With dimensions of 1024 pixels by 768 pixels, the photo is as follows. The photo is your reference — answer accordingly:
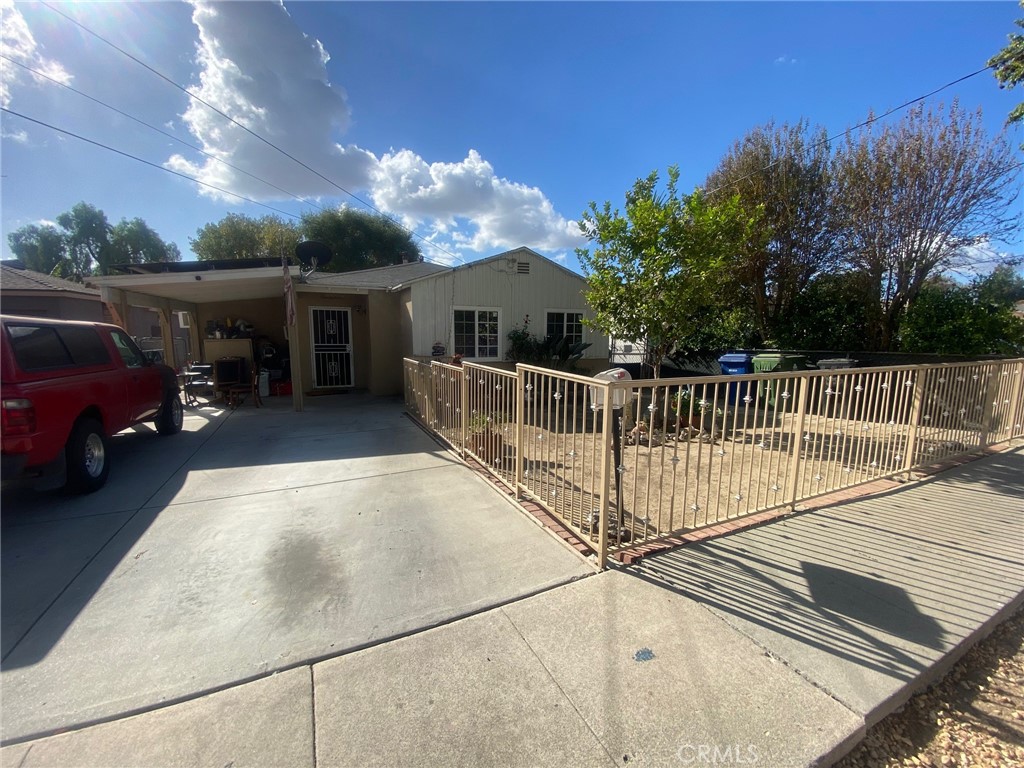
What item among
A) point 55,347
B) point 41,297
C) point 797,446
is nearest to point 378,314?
point 55,347

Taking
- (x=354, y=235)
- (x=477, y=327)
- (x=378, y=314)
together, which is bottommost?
(x=477, y=327)

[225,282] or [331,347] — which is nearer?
[225,282]

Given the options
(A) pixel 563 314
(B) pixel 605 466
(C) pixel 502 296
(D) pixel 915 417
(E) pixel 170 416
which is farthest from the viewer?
(A) pixel 563 314

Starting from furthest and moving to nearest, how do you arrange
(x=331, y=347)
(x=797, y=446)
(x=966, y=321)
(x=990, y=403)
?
(x=331, y=347), (x=966, y=321), (x=990, y=403), (x=797, y=446)

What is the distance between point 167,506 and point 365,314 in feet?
25.9

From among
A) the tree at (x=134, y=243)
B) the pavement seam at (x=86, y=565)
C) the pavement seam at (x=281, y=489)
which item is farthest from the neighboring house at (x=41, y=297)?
the tree at (x=134, y=243)

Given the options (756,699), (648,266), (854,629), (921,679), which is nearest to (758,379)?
(854,629)

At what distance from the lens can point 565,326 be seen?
37.7 ft

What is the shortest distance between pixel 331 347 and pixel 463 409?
7304 mm

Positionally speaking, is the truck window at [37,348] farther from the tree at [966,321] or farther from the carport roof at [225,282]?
the tree at [966,321]

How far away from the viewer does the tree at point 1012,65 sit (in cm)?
576

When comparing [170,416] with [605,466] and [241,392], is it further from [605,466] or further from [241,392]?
[605,466]

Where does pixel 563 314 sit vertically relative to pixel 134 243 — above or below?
below

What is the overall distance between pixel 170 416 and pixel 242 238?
24.6m
